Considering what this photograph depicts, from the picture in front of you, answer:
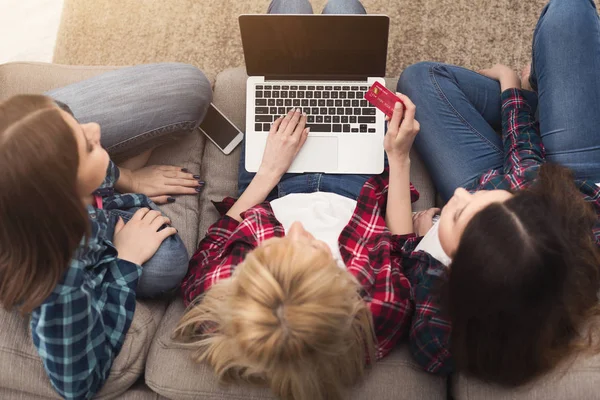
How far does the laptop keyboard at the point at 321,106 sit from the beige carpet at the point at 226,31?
52 centimetres

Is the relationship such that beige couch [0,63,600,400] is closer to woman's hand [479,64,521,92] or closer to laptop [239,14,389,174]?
laptop [239,14,389,174]

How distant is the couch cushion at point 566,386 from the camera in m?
0.95

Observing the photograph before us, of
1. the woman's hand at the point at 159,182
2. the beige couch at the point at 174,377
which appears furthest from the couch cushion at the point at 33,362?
the woman's hand at the point at 159,182

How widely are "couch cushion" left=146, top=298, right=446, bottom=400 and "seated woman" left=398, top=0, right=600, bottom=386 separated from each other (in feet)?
0.14

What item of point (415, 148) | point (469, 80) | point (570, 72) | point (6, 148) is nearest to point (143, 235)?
point (6, 148)

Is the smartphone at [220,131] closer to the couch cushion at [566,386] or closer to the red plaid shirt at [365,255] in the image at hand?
the red plaid shirt at [365,255]

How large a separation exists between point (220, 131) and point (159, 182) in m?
0.20

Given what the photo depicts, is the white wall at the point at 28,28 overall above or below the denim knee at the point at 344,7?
below

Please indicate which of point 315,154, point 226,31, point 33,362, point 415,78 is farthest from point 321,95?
point 33,362

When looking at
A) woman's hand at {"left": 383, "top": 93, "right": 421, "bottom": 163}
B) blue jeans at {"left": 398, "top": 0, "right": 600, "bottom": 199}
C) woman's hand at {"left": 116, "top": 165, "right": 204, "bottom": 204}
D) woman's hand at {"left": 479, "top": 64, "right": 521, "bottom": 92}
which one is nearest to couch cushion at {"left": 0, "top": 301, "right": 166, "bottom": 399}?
woman's hand at {"left": 116, "top": 165, "right": 204, "bottom": 204}

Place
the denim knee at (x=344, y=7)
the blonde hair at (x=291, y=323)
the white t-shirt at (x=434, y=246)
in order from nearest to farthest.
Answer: the blonde hair at (x=291, y=323)
the white t-shirt at (x=434, y=246)
the denim knee at (x=344, y=7)

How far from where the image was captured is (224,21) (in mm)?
1809

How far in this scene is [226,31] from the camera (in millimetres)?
1805

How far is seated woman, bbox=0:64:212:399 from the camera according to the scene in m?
0.87
